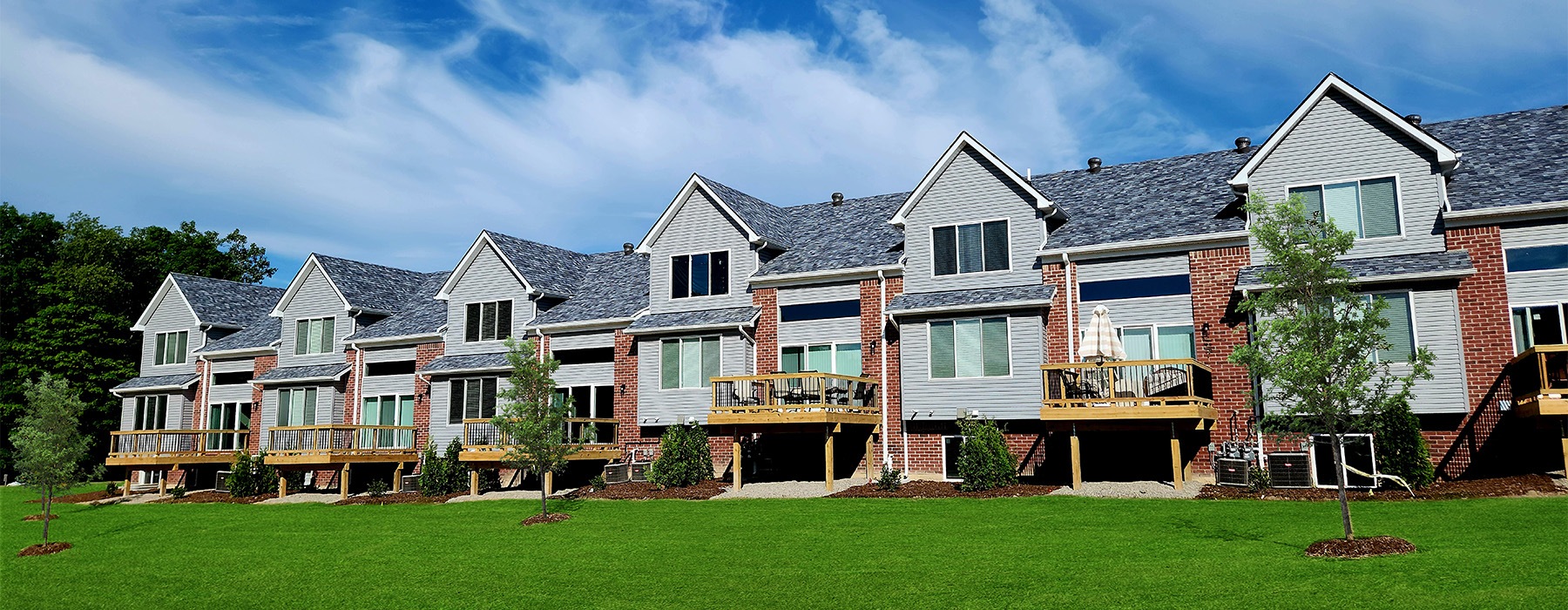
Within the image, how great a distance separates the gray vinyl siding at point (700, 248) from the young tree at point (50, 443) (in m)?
15.5

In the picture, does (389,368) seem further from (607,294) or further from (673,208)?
(673,208)

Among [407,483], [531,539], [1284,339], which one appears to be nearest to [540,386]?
[531,539]

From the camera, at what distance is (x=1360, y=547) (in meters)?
14.5

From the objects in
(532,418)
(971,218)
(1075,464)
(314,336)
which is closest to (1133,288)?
(971,218)

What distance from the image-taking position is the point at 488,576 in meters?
16.2

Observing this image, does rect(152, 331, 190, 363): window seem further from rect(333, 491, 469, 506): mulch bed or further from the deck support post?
the deck support post

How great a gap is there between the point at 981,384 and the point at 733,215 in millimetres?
9481

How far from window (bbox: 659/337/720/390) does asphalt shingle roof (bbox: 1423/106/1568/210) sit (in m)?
19.0

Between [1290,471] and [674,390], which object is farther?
[674,390]

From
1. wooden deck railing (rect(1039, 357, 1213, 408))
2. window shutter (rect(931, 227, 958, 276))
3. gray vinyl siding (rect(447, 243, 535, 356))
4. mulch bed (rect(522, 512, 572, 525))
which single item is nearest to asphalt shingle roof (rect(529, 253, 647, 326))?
gray vinyl siding (rect(447, 243, 535, 356))

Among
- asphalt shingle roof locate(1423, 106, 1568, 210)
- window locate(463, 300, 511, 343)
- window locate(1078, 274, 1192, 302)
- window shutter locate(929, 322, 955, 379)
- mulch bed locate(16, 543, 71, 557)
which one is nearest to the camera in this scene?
mulch bed locate(16, 543, 71, 557)

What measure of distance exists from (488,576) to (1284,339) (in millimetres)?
12254

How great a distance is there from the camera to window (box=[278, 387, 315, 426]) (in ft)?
131

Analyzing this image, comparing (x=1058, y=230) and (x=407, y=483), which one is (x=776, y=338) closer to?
(x=1058, y=230)
